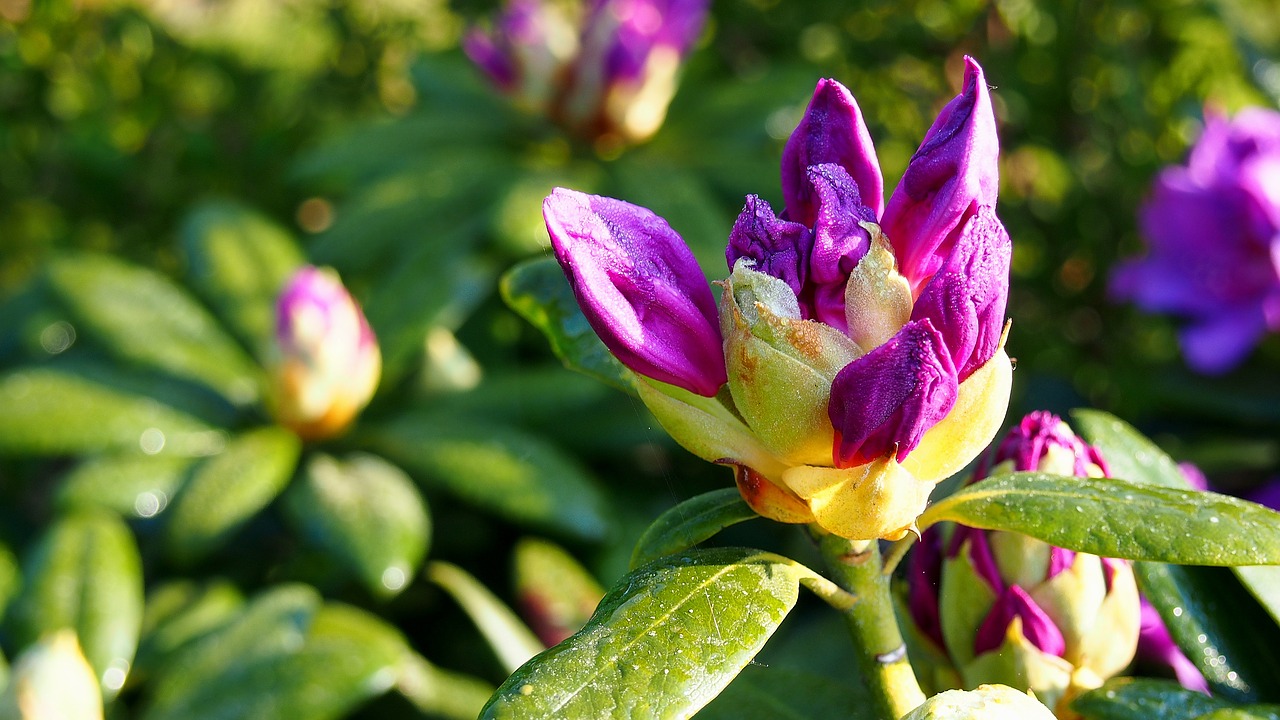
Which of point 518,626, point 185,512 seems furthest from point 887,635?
point 185,512

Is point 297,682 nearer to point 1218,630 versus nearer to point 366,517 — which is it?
point 366,517

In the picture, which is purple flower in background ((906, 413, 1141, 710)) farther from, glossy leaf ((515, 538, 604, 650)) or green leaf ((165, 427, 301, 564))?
green leaf ((165, 427, 301, 564))

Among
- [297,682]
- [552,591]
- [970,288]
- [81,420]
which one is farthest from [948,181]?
[81,420]

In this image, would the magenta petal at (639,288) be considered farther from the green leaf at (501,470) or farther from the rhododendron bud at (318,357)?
the rhododendron bud at (318,357)

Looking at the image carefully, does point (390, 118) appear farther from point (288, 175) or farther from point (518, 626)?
point (518, 626)

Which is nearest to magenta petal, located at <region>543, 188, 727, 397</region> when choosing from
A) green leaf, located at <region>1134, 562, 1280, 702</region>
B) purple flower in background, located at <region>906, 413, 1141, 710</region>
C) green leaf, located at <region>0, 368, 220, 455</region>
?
purple flower in background, located at <region>906, 413, 1141, 710</region>

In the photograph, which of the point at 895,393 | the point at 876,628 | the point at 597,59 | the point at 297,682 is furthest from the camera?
the point at 597,59

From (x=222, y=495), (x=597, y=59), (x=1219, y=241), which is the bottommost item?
(x=222, y=495)
